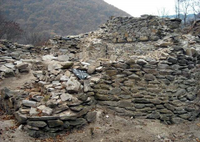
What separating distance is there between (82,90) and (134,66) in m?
1.49

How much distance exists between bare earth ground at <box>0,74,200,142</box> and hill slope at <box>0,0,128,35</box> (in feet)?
93.0

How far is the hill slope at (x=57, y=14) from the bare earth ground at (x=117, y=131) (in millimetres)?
28352

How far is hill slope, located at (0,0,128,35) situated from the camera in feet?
106

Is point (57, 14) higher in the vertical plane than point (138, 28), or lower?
higher

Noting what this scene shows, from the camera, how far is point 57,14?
36.6 m

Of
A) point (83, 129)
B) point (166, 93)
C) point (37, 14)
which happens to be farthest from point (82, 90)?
point (37, 14)

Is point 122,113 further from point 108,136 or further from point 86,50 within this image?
point 86,50

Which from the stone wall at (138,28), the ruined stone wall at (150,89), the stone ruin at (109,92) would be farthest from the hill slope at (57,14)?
the ruined stone wall at (150,89)

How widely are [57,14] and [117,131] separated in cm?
3618

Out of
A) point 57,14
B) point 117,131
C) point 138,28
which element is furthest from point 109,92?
point 57,14

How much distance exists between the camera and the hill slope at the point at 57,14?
3222 centimetres

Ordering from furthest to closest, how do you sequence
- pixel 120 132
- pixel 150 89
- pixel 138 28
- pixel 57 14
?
pixel 57 14 → pixel 138 28 → pixel 150 89 → pixel 120 132

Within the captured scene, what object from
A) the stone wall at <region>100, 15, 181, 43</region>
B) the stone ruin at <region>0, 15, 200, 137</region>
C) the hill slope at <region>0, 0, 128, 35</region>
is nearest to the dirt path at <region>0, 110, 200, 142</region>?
the stone ruin at <region>0, 15, 200, 137</region>

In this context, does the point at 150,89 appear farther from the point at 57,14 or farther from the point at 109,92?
the point at 57,14
